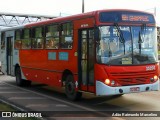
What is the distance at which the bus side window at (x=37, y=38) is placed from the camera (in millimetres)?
14781

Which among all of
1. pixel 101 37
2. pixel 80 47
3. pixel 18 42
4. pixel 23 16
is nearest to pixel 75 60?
pixel 80 47

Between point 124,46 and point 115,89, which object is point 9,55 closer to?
point 124,46

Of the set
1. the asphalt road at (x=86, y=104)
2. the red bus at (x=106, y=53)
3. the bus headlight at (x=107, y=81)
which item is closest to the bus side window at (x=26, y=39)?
the asphalt road at (x=86, y=104)

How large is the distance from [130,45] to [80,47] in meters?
1.74

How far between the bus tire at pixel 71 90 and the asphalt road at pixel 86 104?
7.6 inches

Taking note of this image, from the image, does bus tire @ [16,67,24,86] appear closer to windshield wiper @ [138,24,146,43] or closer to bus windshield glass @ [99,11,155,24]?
bus windshield glass @ [99,11,155,24]

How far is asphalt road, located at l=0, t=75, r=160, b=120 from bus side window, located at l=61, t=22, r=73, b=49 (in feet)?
6.12

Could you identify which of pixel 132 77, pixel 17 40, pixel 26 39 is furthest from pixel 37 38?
pixel 132 77

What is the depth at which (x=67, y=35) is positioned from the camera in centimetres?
1266

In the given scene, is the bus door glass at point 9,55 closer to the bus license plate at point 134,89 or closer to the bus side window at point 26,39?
the bus side window at point 26,39

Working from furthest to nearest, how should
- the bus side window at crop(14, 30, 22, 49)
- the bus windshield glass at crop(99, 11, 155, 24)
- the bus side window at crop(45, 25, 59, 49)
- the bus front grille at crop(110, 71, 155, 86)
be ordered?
1. the bus side window at crop(14, 30, 22, 49)
2. the bus side window at crop(45, 25, 59, 49)
3. the bus windshield glass at crop(99, 11, 155, 24)
4. the bus front grille at crop(110, 71, 155, 86)

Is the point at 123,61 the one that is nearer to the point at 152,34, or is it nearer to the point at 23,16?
the point at 152,34

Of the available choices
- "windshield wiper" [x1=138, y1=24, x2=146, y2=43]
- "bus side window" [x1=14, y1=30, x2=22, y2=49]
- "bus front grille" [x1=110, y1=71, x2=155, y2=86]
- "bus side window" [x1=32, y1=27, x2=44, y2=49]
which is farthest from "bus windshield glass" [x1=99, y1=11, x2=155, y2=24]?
"bus side window" [x1=14, y1=30, x2=22, y2=49]

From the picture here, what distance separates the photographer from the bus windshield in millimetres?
10664
